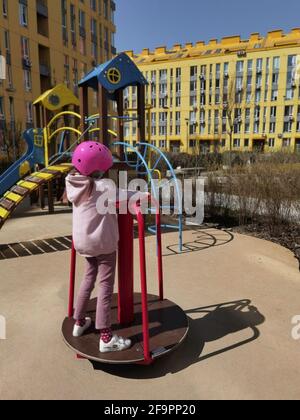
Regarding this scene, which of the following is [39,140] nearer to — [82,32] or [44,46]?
[44,46]

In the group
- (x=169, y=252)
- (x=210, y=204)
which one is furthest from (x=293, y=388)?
(x=210, y=204)

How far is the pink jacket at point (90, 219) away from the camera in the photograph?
7.38ft

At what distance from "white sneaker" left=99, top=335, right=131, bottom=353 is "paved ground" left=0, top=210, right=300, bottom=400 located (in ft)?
0.51

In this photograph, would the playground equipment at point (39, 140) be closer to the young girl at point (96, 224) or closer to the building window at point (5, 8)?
the young girl at point (96, 224)

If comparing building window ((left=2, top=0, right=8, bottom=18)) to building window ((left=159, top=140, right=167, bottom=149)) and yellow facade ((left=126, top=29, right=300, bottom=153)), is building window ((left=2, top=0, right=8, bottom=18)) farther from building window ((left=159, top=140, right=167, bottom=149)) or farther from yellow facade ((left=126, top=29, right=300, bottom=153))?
building window ((left=159, top=140, right=167, bottom=149))

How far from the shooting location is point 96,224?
90.3 inches

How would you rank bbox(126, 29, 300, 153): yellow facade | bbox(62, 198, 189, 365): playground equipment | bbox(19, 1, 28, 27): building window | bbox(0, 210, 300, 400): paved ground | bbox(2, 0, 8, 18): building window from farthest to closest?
bbox(126, 29, 300, 153): yellow facade
bbox(19, 1, 28, 27): building window
bbox(2, 0, 8, 18): building window
bbox(62, 198, 189, 365): playground equipment
bbox(0, 210, 300, 400): paved ground

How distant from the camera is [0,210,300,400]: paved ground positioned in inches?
85.1

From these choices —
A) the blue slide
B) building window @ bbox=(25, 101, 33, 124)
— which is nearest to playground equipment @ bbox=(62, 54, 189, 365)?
the blue slide

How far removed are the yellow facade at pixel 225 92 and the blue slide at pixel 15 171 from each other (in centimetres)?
3606

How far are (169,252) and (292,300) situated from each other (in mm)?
2051

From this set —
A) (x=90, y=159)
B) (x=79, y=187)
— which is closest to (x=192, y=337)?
(x=79, y=187)

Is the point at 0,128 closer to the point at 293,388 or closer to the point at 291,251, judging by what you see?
the point at 291,251

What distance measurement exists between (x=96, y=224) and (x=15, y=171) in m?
6.67
